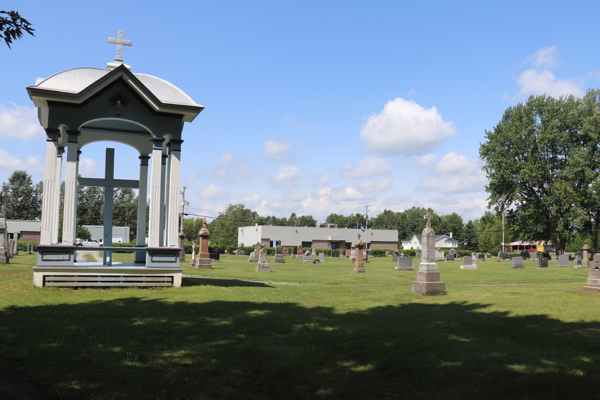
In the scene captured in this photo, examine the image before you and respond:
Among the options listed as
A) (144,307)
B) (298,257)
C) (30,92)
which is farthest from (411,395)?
(298,257)

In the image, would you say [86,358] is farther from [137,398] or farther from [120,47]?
[120,47]

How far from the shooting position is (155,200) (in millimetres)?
14570

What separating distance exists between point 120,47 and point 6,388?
44.7 feet

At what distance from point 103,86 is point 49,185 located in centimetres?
321

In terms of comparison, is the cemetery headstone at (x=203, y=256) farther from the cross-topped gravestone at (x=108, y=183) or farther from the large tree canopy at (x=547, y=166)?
the large tree canopy at (x=547, y=166)

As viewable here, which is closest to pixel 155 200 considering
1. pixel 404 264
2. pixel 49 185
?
pixel 49 185

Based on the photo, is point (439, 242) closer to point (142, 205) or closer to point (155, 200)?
point (142, 205)

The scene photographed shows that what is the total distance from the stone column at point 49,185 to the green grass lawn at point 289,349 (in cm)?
186

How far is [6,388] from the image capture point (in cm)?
530

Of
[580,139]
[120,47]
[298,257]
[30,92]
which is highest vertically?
[580,139]

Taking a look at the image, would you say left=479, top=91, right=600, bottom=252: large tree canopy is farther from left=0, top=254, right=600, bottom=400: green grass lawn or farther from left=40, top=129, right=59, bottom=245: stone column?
left=40, top=129, right=59, bottom=245: stone column

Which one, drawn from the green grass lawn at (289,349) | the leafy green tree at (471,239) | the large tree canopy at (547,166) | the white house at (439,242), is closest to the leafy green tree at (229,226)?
the white house at (439,242)

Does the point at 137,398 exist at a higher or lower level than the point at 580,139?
lower

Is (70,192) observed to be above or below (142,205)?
above
